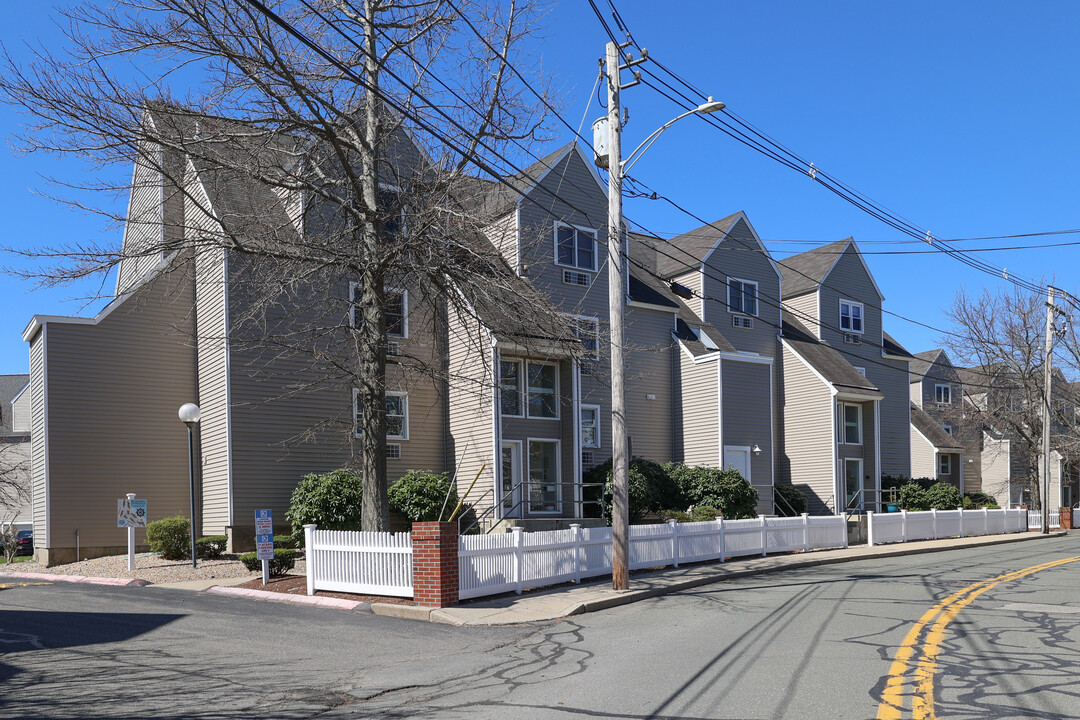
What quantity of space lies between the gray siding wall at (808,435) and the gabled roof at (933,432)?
45.0 feet

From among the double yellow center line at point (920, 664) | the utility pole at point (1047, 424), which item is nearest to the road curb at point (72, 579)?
the double yellow center line at point (920, 664)

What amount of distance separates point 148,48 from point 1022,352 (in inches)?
1640

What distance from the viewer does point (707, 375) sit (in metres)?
29.4

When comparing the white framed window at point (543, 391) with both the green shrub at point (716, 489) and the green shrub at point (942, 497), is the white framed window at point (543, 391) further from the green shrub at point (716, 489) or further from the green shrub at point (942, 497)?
the green shrub at point (942, 497)

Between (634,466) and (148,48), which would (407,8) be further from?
(634,466)

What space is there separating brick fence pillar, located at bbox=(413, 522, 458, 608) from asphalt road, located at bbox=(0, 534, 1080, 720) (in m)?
0.83

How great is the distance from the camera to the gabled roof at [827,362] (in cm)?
3247

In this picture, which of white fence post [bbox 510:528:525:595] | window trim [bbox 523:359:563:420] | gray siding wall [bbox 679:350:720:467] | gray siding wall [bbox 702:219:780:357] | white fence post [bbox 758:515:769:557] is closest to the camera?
white fence post [bbox 510:528:525:595]

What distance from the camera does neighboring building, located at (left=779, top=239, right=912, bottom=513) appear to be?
106ft

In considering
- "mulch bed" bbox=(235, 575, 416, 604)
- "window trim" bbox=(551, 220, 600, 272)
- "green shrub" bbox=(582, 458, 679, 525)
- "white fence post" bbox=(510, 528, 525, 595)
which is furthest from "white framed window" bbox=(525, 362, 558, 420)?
"white fence post" bbox=(510, 528, 525, 595)

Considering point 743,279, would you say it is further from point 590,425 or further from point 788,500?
point 590,425

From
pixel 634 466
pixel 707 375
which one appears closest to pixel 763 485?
pixel 707 375

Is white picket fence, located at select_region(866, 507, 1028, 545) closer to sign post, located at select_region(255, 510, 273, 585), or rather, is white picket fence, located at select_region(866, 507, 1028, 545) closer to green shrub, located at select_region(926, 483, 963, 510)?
green shrub, located at select_region(926, 483, 963, 510)

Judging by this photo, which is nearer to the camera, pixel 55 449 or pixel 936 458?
pixel 55 449
